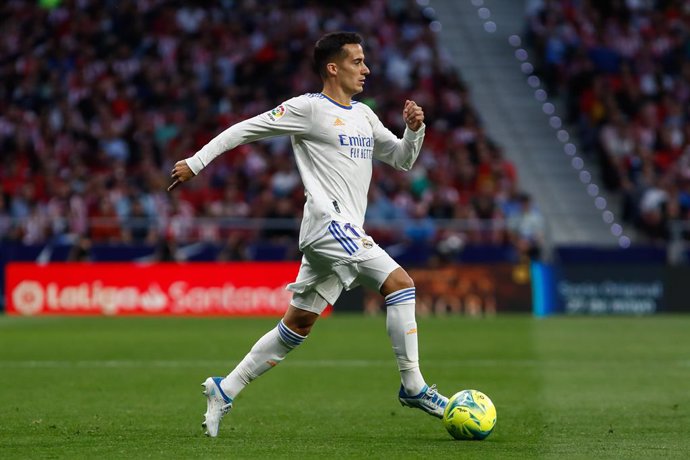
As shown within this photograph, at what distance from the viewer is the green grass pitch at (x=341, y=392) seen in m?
7.89

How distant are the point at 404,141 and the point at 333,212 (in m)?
0.86

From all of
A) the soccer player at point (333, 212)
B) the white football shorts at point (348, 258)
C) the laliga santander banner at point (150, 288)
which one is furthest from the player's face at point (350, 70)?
the laliga santander banner at point (150, 288)

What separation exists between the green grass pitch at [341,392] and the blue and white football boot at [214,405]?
89 millimetres

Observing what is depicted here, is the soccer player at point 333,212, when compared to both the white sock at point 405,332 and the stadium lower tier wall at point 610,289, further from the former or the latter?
the stadium lower tier wall at point 610,289

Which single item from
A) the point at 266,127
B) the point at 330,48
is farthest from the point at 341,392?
the point at 330,48

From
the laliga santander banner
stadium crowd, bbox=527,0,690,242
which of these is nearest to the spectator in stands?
stadium crowd, bbox=527,0,690,242

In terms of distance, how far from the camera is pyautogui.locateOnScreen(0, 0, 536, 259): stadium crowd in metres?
25.7

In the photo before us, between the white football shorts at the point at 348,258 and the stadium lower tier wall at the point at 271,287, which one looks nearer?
the white football shorts at the point at 348,258

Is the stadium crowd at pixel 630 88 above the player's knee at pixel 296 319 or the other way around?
above

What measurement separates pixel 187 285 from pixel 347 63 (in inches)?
632

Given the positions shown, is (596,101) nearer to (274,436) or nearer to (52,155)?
(52,155)

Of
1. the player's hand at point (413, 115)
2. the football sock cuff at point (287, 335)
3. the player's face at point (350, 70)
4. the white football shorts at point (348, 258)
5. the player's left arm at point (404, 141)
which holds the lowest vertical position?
Answer: the football sock cuff at point (287, 335)

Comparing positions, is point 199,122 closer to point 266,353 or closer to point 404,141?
point 404,141

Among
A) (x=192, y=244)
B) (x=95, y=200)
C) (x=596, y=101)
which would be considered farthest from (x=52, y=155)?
(x=596, y=101)
